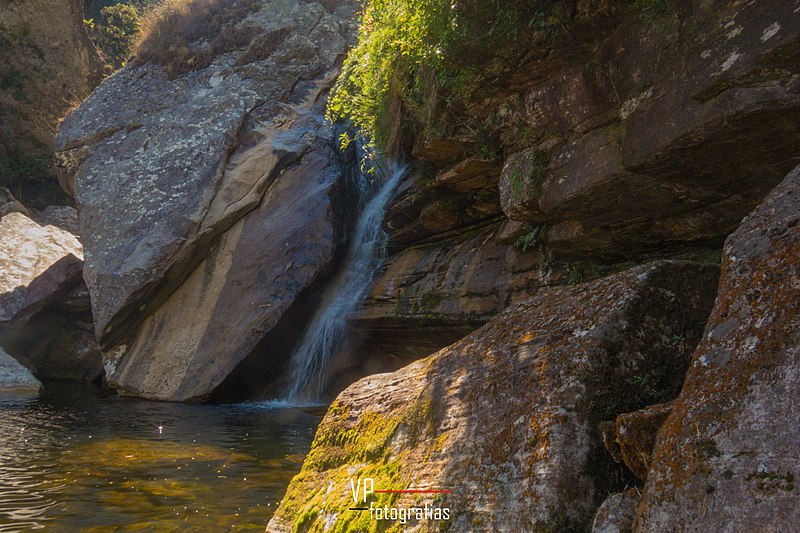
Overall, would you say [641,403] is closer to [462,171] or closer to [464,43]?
[464,43]

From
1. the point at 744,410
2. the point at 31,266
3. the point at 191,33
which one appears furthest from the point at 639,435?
the point at 191,33

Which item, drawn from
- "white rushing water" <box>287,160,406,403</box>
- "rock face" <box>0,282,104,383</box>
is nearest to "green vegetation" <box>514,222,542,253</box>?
"white rushing water" <box>287,160,406,403</box>

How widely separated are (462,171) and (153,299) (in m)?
8.21

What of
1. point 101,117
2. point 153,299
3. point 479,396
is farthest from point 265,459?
point 101,117

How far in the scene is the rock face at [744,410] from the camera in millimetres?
1927

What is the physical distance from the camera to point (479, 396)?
3377 mm

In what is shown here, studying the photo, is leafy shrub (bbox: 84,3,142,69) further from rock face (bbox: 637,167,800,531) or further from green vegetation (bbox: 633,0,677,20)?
rock face (bbox: 637,167,800,531)

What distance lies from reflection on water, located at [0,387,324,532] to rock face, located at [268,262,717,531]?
125 centimetres

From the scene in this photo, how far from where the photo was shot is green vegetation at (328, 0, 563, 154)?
6.14 meters

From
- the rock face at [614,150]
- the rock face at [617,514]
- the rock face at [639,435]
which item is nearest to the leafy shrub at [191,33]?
the rock face at [614,150]

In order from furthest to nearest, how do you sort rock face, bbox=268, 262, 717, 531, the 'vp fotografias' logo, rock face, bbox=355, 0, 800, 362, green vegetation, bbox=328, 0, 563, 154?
green vegetation, bbox=328, 0, 563, 154, rock face, bbox=355, 0, 800, 362, the 'vp fotografias' logo, rock face, bbox=268, 262, 717, 531

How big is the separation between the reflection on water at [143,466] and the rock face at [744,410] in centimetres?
331

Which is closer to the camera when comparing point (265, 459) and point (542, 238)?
point (265, 459)

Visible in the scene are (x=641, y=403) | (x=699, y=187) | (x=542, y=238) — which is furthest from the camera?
(x=542, y=238)
